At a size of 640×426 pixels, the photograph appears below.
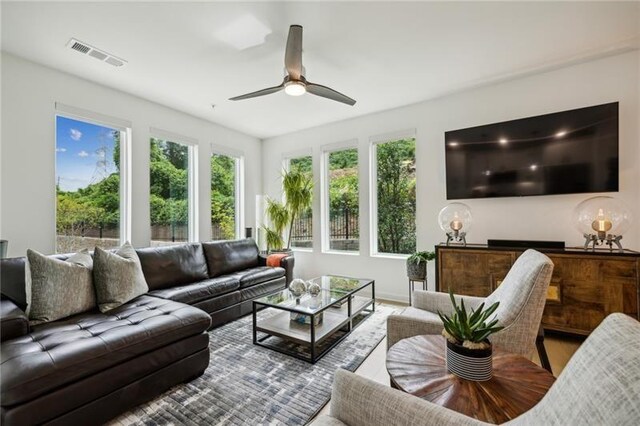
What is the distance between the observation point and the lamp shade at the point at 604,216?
251cm

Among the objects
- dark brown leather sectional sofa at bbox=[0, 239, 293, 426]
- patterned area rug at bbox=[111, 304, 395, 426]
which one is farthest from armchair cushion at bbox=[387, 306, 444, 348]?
dark brown leather sectional sofa at bbox=[0, 239, 293, 426]

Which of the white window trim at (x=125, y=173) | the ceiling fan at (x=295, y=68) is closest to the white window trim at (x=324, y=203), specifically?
the ceiling fan at (x=295, y=68)

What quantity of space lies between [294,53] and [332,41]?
514mm

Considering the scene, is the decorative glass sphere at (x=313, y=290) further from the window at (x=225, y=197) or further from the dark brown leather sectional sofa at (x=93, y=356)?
the window at (x=225, y=197)

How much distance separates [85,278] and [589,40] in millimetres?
4722

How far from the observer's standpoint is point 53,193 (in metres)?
2.94

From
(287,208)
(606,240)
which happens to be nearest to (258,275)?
Result: (287,208)

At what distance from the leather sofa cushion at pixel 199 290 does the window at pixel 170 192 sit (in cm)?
124

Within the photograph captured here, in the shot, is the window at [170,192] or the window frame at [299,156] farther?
the window frame at [299,156]

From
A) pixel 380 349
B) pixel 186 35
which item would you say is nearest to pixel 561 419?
pixel 380 349

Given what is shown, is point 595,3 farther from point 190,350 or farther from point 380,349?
point 190,350

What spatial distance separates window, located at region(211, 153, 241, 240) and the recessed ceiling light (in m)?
2.49

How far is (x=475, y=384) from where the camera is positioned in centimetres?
114

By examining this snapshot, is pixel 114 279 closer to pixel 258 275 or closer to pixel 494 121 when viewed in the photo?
pixel 258 275
